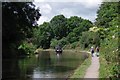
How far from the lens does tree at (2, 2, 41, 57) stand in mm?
31023

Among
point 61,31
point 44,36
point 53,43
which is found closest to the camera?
point 53,43

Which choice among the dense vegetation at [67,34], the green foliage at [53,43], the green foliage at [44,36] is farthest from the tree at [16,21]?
the green foliage at [44,36]

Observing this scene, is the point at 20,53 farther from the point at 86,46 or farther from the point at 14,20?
the point at 86,46

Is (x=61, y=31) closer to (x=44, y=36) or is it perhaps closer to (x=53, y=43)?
(x=44, y=36)

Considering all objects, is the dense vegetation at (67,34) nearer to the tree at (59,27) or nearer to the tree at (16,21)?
the tree at (16,21)

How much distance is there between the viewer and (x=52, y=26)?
114 metres

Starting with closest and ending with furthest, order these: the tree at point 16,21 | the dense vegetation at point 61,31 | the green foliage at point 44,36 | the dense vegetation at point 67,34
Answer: the dense vegetation at point 67,34 → the tree at point 16,21 → the dense vegetation at point 61,31 → the green foliage at point 44,36

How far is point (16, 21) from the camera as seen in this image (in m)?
33.1

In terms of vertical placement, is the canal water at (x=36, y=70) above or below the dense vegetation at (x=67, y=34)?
below

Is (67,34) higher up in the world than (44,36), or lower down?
higher up

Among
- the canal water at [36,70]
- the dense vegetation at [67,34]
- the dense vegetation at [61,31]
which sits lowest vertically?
the canal water at [36,70]

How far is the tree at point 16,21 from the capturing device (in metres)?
31.0

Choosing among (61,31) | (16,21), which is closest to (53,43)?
(61,31)

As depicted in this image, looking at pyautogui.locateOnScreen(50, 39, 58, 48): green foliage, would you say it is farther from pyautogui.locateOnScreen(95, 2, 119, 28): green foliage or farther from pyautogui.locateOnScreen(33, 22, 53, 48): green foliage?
pyautogui.locateOnScreen(95, 2, 119, 28): green foliage
